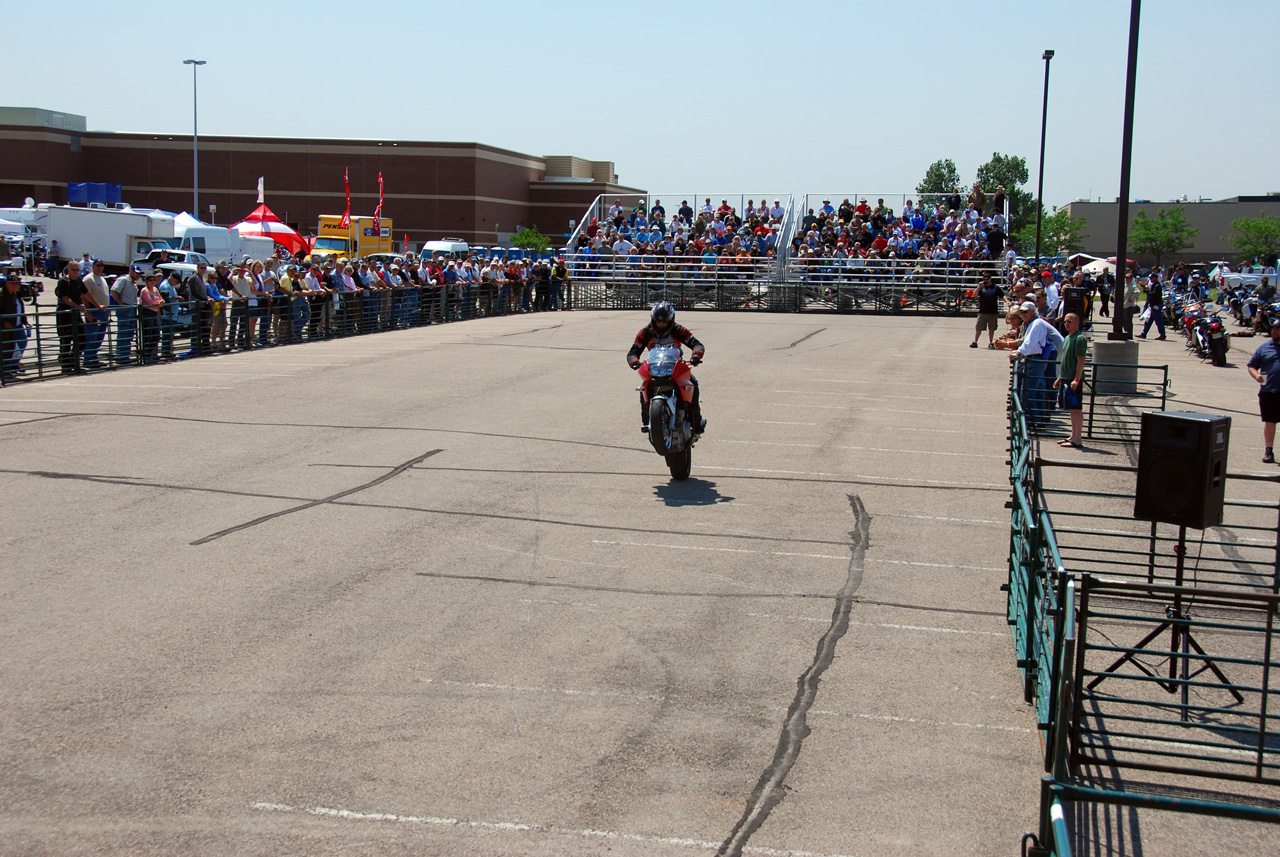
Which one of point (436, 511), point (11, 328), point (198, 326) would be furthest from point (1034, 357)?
point (11, 328)

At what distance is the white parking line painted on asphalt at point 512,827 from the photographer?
462 centimetres

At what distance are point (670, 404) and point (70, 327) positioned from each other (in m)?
12.7

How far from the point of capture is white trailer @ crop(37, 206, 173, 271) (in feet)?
154

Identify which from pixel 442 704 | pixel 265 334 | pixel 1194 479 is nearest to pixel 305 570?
pixel 442 704

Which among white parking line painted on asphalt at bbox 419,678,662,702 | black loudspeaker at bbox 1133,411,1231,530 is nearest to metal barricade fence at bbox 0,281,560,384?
white parking line painted on asphalt at bbox 419,678,662,702

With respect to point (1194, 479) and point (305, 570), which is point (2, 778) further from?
point (1194, 479)

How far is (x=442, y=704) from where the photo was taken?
19.7ft

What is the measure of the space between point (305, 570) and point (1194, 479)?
5974mm

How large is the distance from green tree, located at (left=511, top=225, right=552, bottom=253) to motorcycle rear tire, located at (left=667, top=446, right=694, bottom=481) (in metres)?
78.6

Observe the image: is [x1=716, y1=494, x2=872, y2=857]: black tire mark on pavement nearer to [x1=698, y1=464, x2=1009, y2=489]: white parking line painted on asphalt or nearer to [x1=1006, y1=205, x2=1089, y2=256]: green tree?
[x1=698, y1=464, x2=1009, y2=489]: white parking line painted on asphalt

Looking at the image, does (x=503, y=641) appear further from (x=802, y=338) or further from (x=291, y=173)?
(x=291, y=173)

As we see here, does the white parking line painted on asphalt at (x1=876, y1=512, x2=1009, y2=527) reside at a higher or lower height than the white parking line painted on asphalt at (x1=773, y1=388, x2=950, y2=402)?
lower

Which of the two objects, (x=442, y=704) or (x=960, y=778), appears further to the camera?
(x=442, y=704)

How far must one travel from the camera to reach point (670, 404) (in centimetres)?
1137
